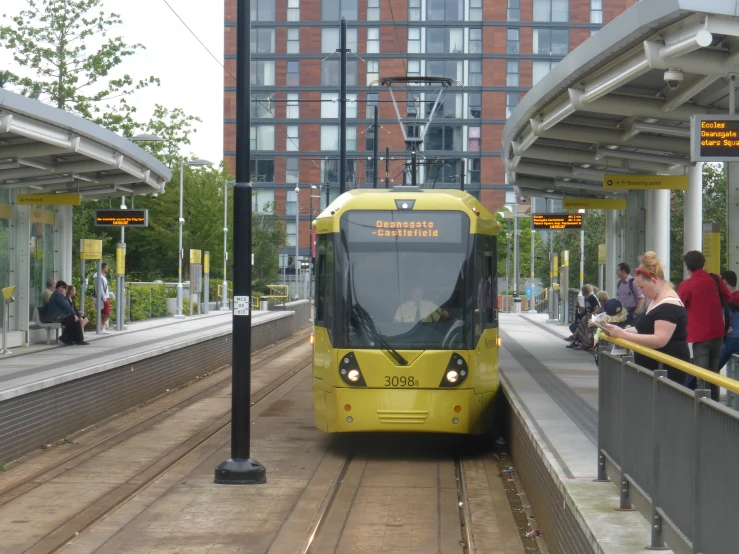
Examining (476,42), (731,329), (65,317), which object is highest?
(476,42)

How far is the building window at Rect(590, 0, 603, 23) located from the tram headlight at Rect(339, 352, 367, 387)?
78863 millimetres

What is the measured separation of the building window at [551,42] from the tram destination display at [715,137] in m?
77.3

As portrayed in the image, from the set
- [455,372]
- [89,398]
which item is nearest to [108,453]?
[89,398]

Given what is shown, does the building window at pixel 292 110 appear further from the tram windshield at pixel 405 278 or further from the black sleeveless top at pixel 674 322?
the black sleeveless top at pixel 674 322

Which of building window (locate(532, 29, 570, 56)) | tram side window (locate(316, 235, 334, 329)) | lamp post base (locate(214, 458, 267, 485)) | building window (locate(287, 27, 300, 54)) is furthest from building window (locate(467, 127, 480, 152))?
lamp post base (locate(214, 458, 267, 485))

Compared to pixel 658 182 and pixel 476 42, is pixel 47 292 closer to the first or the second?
pixel 658 182

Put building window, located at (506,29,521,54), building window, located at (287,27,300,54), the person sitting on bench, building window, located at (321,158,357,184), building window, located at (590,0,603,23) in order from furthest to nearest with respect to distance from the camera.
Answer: building window, located at (321,158,357,184), building window, located at (287,27,300,54), building window, located at (506,29,521,54), building window, located at (590,0,603,23), the person sitting on bench

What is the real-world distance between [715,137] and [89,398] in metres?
8.36

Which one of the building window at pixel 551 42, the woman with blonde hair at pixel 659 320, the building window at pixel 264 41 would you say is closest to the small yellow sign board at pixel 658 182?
the woman with blonde hair at pixel 659 320

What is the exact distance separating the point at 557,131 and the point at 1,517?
11270mm

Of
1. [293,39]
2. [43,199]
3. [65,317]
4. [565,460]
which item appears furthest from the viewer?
[293,39]

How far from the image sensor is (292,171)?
9144 centimetres

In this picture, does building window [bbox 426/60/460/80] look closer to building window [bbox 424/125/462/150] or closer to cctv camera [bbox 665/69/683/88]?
building window [bbox 424/125/462/150]

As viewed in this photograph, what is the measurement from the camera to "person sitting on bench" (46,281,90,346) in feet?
76.5
